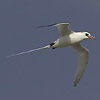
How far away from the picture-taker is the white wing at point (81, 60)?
3941cm

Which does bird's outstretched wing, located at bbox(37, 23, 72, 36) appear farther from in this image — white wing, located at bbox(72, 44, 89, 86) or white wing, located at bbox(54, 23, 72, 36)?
white wing, located at bbox(72, 44, 89, 86)

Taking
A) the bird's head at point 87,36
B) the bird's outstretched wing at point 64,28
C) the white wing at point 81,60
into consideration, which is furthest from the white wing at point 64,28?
the white wing at point 81,60

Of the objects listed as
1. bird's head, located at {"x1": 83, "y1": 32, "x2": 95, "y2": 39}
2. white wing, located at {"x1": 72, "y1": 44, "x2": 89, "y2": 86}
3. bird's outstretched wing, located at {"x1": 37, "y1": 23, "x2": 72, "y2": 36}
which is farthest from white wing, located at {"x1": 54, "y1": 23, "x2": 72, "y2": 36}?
white wing, located at {"x1": 72, "y1": 44, "x2": 89, "y2": 86}

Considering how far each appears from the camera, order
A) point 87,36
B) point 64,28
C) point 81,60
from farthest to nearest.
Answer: point 81,60, point 87,36, point 64,28

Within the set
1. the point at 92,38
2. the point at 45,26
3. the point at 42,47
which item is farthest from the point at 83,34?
the point at 45,26

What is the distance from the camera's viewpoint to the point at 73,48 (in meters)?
39.5

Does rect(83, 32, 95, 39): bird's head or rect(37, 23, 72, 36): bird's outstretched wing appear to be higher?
rect(37, 23, 72, 36): bird's outstretched wing

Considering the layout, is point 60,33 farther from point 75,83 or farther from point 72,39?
point 75,83

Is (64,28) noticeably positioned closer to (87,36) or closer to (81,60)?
(87,36)

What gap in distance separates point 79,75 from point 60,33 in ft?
14.8

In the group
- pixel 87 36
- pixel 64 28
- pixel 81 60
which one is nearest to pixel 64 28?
pixel 64 28

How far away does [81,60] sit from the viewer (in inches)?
1572

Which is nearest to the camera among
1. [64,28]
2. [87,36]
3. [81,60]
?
[64,28]

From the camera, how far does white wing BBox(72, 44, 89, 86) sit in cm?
3941
